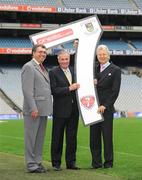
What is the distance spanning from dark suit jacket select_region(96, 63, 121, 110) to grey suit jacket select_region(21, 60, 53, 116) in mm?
975

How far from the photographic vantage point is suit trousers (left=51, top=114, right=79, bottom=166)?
884 cm

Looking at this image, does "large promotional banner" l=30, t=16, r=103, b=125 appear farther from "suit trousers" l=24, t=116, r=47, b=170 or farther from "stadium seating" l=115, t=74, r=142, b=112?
"stadium seating" l=115, t=74, r=142, b=112

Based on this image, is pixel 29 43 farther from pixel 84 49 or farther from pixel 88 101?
pixel 88 101

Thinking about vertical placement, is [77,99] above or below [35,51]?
below

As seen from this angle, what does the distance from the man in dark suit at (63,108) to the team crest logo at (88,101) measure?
0.22 metres

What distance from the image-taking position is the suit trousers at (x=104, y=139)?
895cm

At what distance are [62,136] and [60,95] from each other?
28.6 inches

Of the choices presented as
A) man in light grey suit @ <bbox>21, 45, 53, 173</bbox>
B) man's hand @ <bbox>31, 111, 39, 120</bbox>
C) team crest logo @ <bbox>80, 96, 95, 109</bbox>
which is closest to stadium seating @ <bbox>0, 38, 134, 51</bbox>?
team crest logo @ <bbox>80, 96, 95, 109</bbox>

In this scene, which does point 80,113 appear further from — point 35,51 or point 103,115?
point 35,51

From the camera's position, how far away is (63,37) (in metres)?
8.84

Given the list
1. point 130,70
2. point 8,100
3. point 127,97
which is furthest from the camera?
point 130,70

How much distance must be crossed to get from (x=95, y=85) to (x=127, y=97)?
3684cm

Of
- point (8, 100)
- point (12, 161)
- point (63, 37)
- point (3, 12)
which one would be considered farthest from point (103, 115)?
point (3, 12)

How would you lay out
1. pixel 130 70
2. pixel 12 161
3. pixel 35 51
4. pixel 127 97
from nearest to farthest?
pixel 35 51 → pixel 12 161 → pixel 127 97 → pixel 130 70
